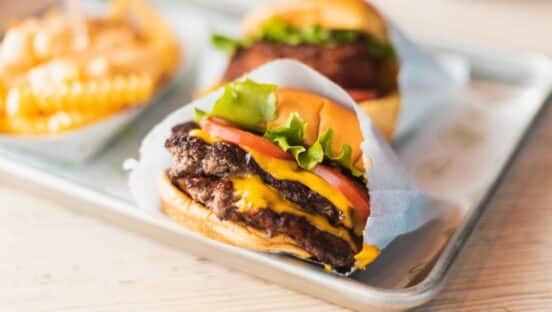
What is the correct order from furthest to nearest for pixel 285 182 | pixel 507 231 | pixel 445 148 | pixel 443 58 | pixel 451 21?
pixel 451 21 → pixel 443 58 → pixel 445 148 → pixel 507 231 → pixel 285 182

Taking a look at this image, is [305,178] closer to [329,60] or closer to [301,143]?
[301,143]

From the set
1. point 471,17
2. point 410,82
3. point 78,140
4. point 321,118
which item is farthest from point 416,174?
point 471,17

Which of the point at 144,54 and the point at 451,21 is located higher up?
the point at 144,54

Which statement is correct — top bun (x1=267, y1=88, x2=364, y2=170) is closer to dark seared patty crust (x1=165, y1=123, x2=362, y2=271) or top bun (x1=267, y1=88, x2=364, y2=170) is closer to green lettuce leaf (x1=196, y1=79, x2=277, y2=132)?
green lettuce leaf (x1=196, y1=79, x2=277, y2=132)

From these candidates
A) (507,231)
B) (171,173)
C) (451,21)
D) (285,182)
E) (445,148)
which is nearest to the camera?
(285,182)

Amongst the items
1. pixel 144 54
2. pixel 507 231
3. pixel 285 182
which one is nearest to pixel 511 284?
pixel 507 231

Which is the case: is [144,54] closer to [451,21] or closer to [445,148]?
[445,148]
